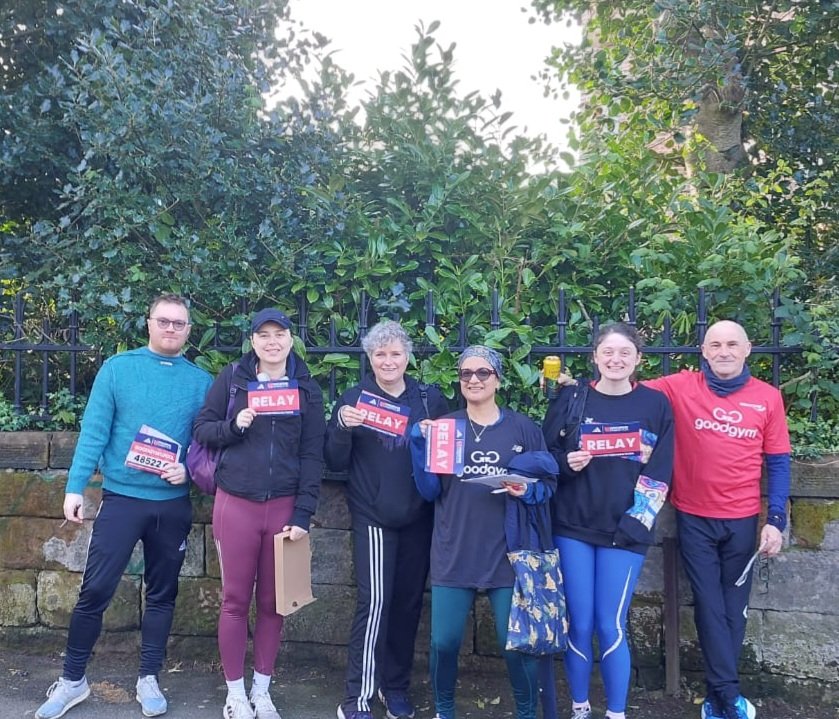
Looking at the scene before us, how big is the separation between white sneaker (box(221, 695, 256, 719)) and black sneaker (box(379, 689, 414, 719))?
640 millimetres

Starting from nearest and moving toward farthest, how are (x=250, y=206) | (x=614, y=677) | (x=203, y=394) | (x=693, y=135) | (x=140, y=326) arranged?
(x=614, y=677)
(x=203, y=394)
(x=140, y=326)
(x=250, y=206)
(x=693, y=135)

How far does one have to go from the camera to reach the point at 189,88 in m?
4.58

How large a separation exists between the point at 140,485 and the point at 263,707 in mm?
1199

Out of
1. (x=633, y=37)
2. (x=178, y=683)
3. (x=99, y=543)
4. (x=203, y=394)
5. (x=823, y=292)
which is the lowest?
(x=178, y=683)


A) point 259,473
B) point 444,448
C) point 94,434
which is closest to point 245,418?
point 259,473

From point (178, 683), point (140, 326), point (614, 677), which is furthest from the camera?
point (140, 326)

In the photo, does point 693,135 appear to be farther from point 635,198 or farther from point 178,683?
point 178,683

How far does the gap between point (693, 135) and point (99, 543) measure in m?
6.28

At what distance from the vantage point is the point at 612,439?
130 inches

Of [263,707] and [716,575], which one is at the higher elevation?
[716,575]

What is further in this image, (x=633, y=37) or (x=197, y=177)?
(x=633, y=37)

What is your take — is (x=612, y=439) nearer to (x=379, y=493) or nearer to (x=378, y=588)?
(x=379, y=493)

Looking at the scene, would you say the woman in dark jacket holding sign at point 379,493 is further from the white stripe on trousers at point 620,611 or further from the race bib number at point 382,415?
the white stripe on trousers at point 620,611

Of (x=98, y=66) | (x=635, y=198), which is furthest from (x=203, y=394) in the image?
(x=635, y=198)
